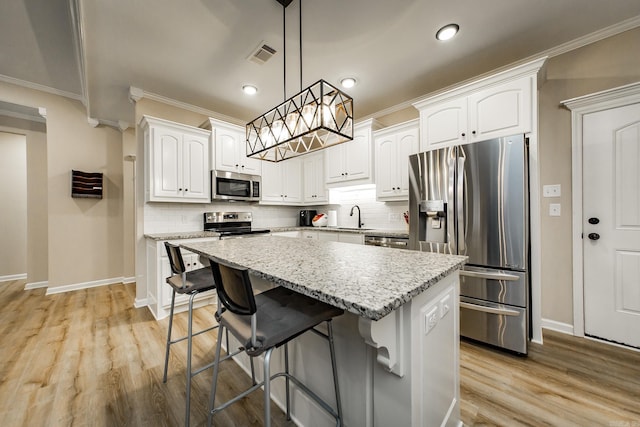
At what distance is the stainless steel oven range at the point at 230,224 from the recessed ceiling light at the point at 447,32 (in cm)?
295

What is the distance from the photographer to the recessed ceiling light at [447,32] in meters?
2.10

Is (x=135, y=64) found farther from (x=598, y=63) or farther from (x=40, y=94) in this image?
(x=598, y=63)

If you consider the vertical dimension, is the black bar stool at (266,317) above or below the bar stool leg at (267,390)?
above

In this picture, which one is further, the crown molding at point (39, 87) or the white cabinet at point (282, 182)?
the white cabinet at point (282, 182)

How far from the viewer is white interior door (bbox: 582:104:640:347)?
2.05m

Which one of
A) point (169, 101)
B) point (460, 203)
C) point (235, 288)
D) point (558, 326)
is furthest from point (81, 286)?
point (558, 326)

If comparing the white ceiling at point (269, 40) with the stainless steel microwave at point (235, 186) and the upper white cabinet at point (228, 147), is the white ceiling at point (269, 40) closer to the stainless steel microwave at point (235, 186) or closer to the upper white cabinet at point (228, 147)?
the upper white cabinet at point (228, 147)

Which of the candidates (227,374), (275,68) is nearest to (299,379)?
(227,374)

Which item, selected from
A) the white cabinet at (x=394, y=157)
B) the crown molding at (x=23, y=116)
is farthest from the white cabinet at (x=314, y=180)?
the crown molding at (x=23, y=116)

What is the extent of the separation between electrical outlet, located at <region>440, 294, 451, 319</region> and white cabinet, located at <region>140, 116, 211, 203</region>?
10.2 ft

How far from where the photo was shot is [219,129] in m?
3.41

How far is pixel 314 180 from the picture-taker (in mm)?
4320

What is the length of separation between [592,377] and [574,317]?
759 mm

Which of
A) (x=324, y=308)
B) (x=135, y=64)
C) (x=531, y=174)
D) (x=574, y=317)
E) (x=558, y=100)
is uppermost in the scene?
(x=135, y=64)
